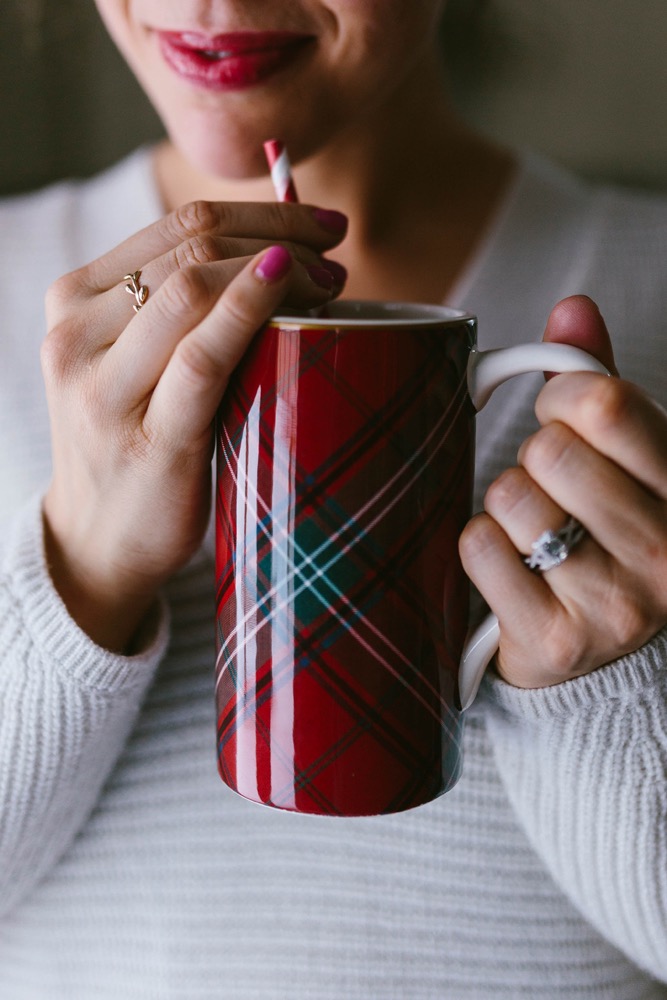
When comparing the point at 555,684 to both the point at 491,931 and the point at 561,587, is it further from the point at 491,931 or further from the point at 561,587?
the point at 491,931

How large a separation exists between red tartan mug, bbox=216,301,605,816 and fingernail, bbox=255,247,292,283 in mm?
22

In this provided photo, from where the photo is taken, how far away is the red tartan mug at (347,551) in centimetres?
51

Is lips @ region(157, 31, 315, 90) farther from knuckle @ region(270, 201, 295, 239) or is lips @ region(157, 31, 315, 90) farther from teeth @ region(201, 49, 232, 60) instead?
knuckle @ region(270, 201, 295, 239)

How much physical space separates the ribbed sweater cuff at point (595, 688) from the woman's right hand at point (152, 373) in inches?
9.5

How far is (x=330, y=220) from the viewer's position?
65cm

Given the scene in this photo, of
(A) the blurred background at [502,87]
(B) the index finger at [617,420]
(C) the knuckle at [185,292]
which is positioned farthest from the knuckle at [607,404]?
(A) the blurred background at [502,87]

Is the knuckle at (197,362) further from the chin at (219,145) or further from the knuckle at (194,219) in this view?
the chin at (219,145)

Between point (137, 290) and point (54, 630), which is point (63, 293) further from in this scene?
point (54, 630)

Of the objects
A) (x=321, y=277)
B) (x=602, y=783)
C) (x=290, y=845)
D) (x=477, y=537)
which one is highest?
(x=321, y=277)

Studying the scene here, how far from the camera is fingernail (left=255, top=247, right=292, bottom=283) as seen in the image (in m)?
0.52

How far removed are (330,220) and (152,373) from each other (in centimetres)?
17

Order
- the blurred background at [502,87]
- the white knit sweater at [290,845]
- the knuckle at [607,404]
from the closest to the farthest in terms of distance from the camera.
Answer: the knuckle at [607,404] → the white knit sweater at [290,845] → the blurred background at [502,87]

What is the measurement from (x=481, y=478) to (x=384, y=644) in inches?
12.9

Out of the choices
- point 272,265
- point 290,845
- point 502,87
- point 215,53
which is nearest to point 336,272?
point 272,265
